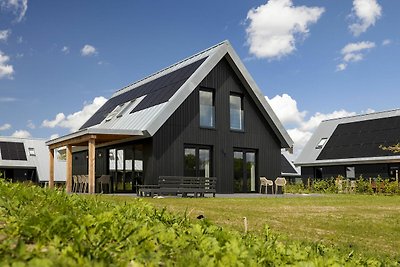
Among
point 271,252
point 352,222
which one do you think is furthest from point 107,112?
point 271,252

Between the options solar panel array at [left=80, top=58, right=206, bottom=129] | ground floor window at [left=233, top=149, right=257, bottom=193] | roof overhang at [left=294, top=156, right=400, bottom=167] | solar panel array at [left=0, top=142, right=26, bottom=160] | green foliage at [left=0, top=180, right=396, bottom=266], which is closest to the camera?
green foliage at [left=0, top=180, right=396, bottom=266]

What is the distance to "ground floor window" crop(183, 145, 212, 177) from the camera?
1947 centimetres

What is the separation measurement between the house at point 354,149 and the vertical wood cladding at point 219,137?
11.9 m

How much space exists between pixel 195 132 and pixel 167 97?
1.93 meters

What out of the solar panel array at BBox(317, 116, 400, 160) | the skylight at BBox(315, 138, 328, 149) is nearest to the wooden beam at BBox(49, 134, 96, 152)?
the solar panel array at BBox(317, 116, 400, 160)

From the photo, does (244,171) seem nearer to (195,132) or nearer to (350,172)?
(195,132)

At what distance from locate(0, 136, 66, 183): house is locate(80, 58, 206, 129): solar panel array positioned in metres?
14.9

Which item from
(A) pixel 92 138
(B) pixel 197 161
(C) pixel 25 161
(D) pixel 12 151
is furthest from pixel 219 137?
(D) pixel 12 151

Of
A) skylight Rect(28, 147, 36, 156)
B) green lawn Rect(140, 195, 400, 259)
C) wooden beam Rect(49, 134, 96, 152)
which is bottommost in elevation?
green lawn Rect(140, 195, 400, 259)

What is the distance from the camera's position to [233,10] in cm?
1432

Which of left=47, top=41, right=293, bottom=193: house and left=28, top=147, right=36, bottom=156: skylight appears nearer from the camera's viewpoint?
left=47, top=41, right=293, bottom=193: house

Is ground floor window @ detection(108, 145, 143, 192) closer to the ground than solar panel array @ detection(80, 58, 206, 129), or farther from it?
closer to the ground

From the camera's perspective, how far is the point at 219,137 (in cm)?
2036

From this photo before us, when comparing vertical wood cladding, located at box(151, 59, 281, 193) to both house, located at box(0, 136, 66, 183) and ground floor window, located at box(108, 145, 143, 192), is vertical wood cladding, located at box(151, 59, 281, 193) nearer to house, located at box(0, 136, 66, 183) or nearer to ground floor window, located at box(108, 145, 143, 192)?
ground floor window, located at box(108, 145, 143, 192)
